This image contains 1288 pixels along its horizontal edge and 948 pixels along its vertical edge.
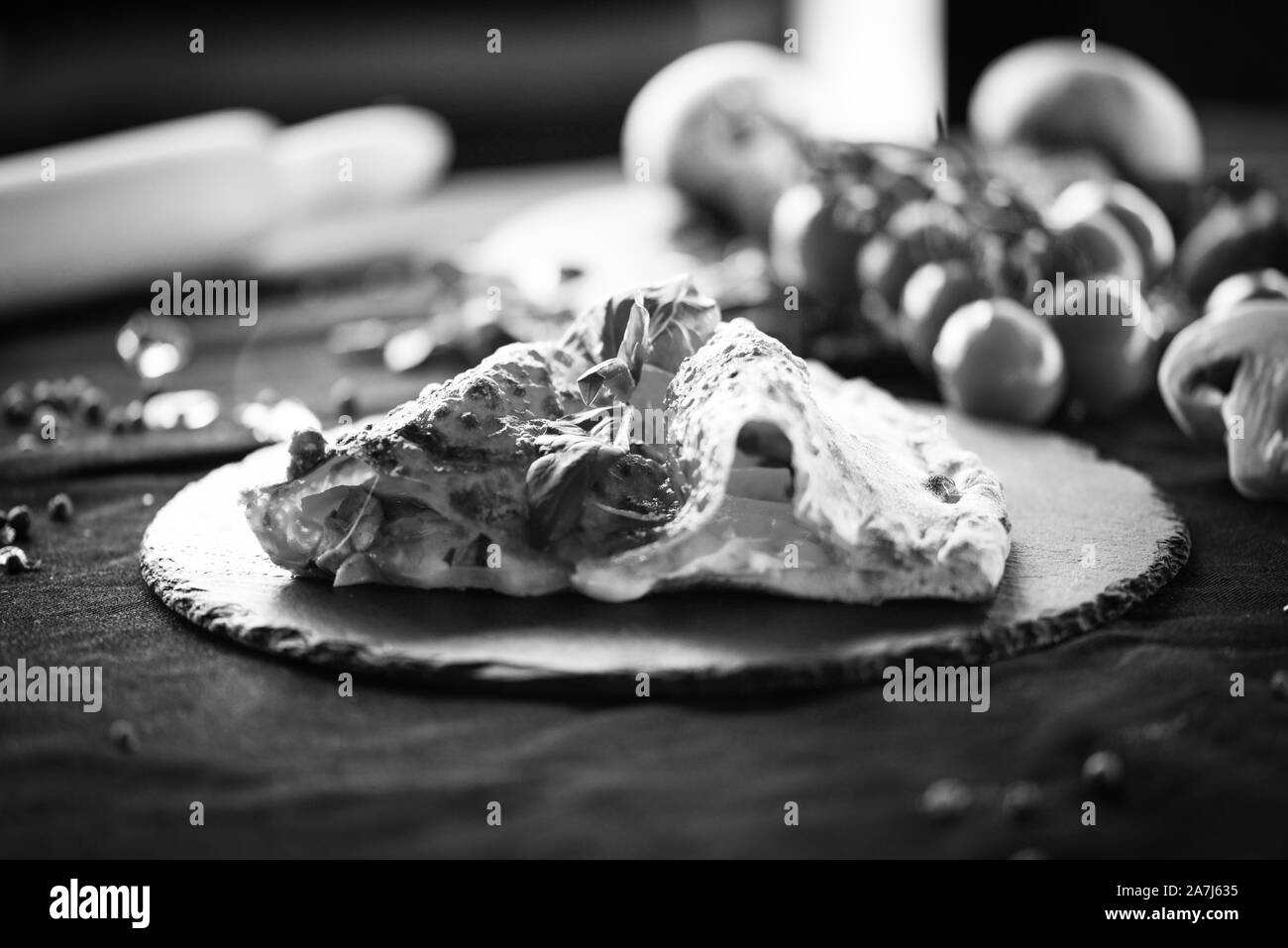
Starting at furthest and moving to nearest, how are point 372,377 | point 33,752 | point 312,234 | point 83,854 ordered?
point 312,234, point 372,377, point 33,752, point 83,854

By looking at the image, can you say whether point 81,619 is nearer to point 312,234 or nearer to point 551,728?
point 551,728

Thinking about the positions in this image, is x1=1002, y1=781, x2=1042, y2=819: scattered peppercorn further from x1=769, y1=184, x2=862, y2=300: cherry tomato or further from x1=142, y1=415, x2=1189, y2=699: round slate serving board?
x1=769, y1=184, x2=862, y2=300: cherry tomato

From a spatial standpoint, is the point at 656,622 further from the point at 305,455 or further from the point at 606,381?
the point at 305,455

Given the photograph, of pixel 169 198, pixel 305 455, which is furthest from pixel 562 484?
pixel 169 198

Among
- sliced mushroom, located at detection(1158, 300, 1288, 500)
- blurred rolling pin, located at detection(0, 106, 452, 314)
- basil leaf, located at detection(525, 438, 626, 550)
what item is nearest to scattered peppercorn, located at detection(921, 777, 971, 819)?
basil leaf, located at detection(525, 438, 626, 550)

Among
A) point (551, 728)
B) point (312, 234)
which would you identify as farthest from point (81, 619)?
point (312, 234)

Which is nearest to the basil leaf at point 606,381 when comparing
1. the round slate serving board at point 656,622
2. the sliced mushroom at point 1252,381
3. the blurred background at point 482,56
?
the round slate serving board at point 656,622

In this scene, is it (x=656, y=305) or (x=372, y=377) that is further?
(x=372, y=377)
